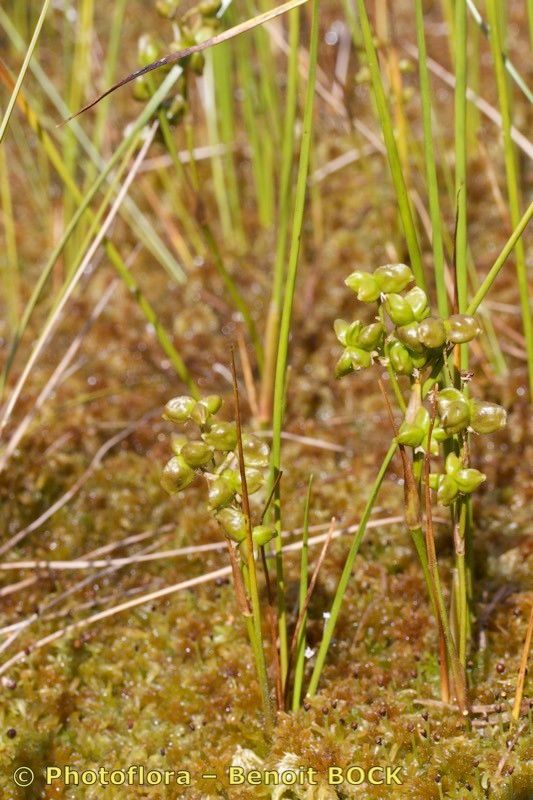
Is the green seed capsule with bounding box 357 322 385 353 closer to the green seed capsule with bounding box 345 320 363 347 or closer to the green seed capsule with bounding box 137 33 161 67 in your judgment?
the green seed capsule with bounding box 345 320 363 347

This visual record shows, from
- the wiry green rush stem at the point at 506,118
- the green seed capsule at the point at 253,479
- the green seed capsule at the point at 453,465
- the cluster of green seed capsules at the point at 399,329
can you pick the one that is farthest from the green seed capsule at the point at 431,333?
the wiry green rush stem at the point at 506,118

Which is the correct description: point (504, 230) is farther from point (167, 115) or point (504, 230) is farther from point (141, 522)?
point (141, 522)

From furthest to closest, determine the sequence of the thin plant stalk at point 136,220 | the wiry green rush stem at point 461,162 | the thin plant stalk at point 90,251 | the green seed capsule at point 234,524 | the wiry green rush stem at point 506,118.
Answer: the thin plant stalk at point 136,220 < the thin plant stalk at point 90,251 < the wiry green rush stem at point 506,118 < the wiry green rush stem at point 461,162 < the green seed capsule at point 234,524

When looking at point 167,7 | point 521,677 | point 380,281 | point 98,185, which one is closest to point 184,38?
point 167,7

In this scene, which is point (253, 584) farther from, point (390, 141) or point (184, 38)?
point (184, 38)

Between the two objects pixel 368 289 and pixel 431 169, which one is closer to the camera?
pixel 368 289

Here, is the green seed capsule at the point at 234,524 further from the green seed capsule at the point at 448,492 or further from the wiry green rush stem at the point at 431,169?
the wiry green rush stem at the point at 431,169

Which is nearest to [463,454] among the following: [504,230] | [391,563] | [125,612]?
[391,563]

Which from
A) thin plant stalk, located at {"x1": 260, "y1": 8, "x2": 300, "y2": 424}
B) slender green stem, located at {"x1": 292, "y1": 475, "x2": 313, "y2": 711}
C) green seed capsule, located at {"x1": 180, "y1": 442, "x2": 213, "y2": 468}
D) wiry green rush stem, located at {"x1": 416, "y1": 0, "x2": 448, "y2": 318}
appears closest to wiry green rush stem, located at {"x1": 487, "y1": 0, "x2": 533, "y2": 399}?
wiry green rush stem, located at {"x1": 416, "y1": 0, "x2": 448, "y2": 318}
